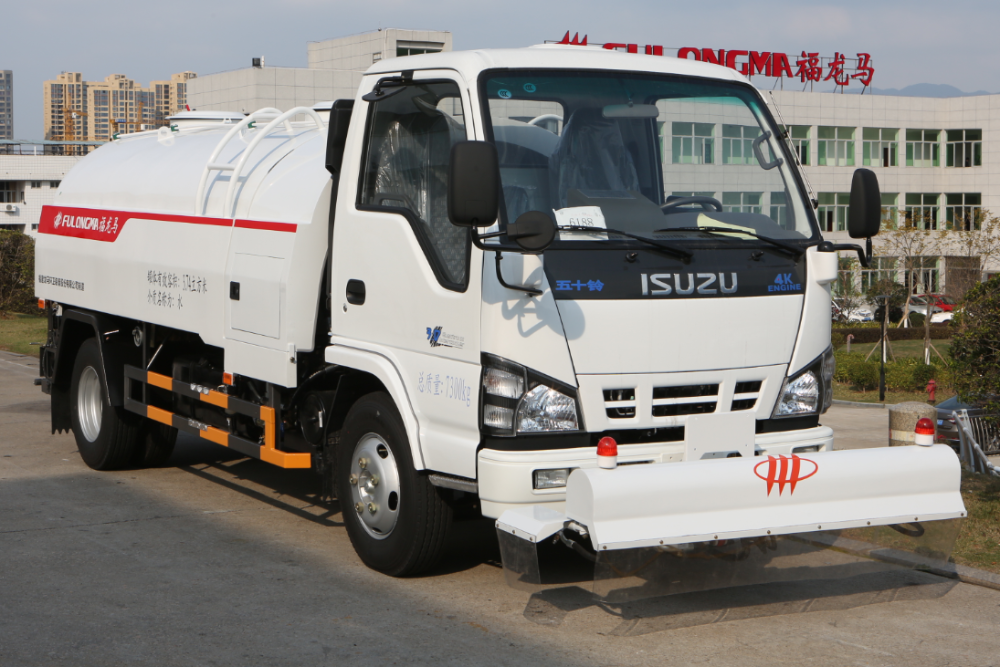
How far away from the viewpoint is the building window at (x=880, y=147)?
6656 cm

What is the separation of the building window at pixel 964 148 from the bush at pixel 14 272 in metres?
55.5

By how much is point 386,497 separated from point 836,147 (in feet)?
208

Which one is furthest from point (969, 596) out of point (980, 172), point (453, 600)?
point (980, 172)

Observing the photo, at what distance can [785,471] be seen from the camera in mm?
5258

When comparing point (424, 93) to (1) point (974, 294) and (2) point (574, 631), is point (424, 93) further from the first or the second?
(1) point (974, 294)

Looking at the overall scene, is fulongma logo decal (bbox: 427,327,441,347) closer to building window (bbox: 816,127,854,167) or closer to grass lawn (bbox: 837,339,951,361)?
grass lawn (bbox: 837,339,951,361)

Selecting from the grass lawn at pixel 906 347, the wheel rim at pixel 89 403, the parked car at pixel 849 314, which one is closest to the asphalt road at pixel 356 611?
the wheel rim at pixel 89 403

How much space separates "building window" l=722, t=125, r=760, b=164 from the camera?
6.20 metres

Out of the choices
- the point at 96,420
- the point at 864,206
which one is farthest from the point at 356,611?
the point at 96,420

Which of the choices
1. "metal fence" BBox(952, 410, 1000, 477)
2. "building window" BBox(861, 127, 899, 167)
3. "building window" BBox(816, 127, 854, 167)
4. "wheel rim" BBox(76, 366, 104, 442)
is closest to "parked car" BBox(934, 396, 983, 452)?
"metal fence" BBox(952, 410, 1000, 477)

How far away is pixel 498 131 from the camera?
560 cm

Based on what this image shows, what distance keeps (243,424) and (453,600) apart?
2.48 meters

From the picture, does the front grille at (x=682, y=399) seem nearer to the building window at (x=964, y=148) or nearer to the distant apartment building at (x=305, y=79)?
the distant apartment building at (x=305, y=79)

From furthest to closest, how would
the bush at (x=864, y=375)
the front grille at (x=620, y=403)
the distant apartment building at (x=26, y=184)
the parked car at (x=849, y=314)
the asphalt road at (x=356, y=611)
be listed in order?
the distant apartment building at (x=26, y=184) < the parked car at (x=849, y=314) < the bush at (x=864, y=375) < the front grille at (x=620, y=403) < the asphalt road at (x=356, y=611)
